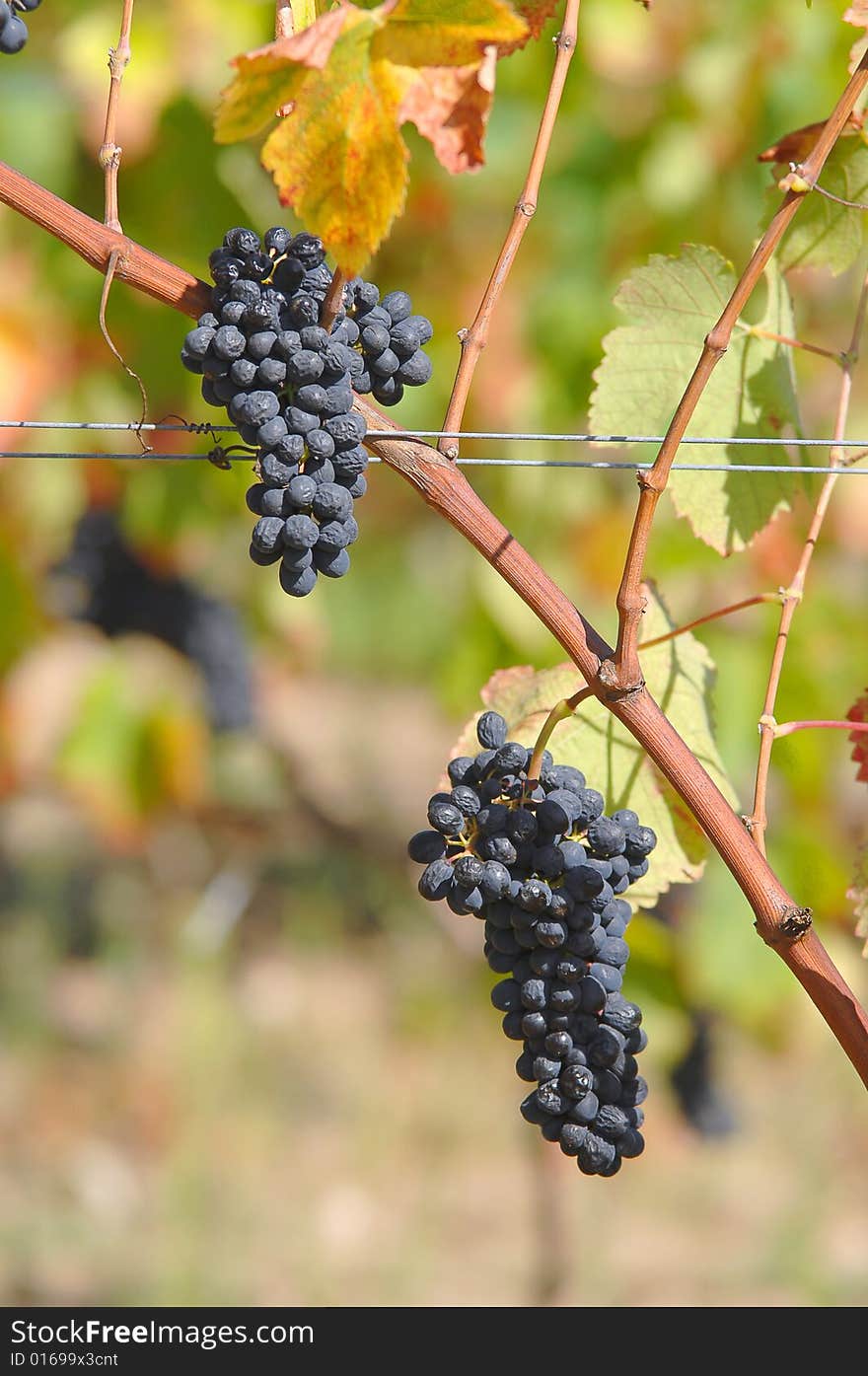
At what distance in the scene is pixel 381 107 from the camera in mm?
676

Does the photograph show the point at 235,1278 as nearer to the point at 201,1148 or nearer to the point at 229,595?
the point at 201,1148

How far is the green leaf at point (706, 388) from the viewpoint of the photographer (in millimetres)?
986

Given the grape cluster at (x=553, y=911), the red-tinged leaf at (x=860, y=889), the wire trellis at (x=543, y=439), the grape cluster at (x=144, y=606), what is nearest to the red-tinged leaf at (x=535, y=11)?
the wire trellis at (x=543, y=439)

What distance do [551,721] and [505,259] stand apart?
0.95 ft

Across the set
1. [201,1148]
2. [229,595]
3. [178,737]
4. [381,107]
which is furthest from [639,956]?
[201,1148]

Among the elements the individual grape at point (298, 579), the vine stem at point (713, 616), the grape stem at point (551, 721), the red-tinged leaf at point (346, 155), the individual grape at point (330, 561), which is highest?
the red-tinged leaf at point (346, 155)

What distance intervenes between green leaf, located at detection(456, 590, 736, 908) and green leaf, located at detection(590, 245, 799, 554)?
112mm

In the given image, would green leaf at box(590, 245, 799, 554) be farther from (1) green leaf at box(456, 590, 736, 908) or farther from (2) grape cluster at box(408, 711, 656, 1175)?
(2) grape cluster at box(408, 711, 656, 1175)

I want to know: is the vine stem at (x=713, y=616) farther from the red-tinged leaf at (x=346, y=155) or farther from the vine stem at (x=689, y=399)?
the red-tinged leaf at (x=346, y=155)

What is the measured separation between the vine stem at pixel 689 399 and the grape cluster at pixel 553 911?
11 cm

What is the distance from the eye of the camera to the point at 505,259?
32.0 inches

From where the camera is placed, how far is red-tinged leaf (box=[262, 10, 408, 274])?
672 millimetres

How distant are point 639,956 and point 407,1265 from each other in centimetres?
141

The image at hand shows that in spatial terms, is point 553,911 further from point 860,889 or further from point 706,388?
point 706,388
